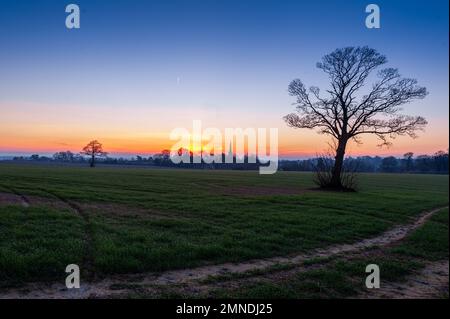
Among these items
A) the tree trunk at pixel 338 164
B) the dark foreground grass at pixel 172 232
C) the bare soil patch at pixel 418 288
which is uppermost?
the tree trunk at pixel 338 164

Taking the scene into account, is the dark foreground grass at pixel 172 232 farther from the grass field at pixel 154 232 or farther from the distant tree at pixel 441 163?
the distant tree at pixel 441 163

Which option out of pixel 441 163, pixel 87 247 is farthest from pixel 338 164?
pixel 441 163

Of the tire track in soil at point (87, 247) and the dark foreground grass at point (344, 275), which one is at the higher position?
the tire track in soil at point (87, 247)

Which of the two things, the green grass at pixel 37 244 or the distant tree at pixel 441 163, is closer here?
the green grass at pixel 37 244

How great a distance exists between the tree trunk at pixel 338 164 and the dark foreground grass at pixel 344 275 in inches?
1034

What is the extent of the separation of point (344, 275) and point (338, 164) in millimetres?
33070

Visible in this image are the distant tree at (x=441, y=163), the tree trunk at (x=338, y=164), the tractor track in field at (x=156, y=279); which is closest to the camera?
the tractor track in field at (x=156, y=279)

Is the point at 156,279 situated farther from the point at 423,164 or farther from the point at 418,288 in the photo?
the point at 423,164

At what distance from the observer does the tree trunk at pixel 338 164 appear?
41.9 metres

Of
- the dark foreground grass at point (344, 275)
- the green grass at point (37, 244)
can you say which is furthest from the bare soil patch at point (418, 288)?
the green grass at point (37, 244)

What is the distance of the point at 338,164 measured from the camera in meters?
42.3

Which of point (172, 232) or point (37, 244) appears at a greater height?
point (37, 244)

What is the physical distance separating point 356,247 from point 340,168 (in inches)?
1137

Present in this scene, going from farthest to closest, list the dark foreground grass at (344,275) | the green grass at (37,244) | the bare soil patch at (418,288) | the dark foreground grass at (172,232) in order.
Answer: the dark foreground grass at (172,232) → the green grass at (37,244) → the bare soil patch at (418,288) → the dark foreground grass at (344,275)
